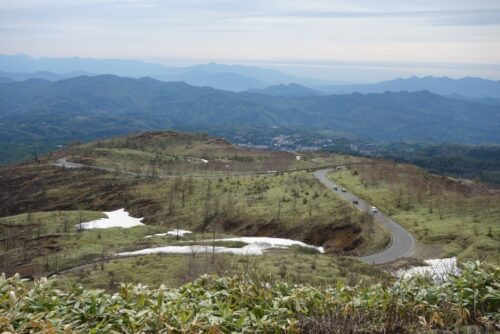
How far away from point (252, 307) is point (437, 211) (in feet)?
154

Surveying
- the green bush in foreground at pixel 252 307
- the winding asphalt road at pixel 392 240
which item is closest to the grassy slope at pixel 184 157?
the winding asphalt road at pixel 392 240

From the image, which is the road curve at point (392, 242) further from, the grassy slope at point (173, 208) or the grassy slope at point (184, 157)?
the grassy slope at point (184, 157)

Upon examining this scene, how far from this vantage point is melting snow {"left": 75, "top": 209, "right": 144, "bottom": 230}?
59281mm

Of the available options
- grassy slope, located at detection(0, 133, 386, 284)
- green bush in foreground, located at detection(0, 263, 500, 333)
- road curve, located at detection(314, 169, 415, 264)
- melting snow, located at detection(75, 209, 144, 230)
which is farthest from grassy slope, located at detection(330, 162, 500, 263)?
melting snow, located at detection(75, 209, 144, 230)

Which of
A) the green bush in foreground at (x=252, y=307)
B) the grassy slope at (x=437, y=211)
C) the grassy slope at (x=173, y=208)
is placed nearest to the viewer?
the green bush in foreground at (x=252, y=307)

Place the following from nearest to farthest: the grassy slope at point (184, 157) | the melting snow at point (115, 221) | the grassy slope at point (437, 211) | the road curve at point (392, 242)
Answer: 1. the grassy slope at point (437, 211)
2. the road curve at point (392, 242)
3. the melting snow at point (115, 221)
4. the grassy slope at point (184, 157)

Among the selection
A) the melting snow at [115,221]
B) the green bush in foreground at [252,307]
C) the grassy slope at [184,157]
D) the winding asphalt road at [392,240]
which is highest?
the green bush in foreground at [252,307]

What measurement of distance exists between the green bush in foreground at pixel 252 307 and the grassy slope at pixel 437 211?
18.8m

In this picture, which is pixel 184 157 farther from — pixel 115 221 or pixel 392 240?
pixel 392 240

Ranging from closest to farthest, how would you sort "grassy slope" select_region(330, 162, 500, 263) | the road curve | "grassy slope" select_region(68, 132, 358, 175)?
"grassy slope" select_region(330, 162, 500, 263) → the road curve → "grassy slope" select_region(68, 132, 358, 175)

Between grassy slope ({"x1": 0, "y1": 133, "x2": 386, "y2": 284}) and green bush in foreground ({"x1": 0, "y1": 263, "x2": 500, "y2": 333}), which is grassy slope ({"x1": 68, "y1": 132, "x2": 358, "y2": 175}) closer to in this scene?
grassy slope ({"x1": 0, "y1": 133, "x2": 386, "y2": 284})

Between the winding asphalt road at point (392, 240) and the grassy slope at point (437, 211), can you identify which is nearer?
the grassy slope at point (437, 211)

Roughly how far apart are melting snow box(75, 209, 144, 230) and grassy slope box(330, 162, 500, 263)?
1255 inches

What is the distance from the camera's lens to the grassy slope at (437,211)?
35.7 meters
